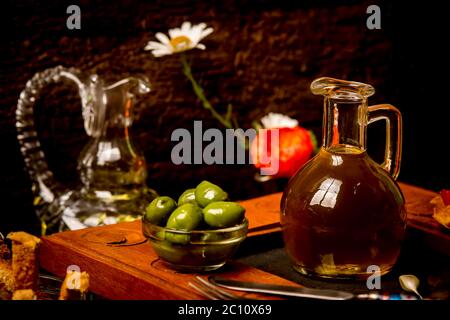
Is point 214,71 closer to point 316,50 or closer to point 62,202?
point 316,50

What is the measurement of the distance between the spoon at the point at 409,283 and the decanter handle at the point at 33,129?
2.73 feet

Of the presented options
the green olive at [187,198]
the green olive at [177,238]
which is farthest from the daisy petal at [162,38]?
the green olive at [177,238]

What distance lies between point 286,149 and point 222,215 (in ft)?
2.72

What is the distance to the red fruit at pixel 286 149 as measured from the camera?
6.17 ft

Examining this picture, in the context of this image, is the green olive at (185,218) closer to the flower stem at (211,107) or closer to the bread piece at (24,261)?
the bread piece at (24,261)

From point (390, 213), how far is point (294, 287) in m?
0.20

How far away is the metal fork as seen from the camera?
992 millimetres

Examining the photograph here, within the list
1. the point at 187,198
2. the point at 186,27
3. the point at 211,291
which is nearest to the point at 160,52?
the point at 186,27

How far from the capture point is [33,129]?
1.66 meters

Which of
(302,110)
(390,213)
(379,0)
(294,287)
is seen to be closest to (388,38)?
(379,0)

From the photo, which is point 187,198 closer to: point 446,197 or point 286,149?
point 446,197
